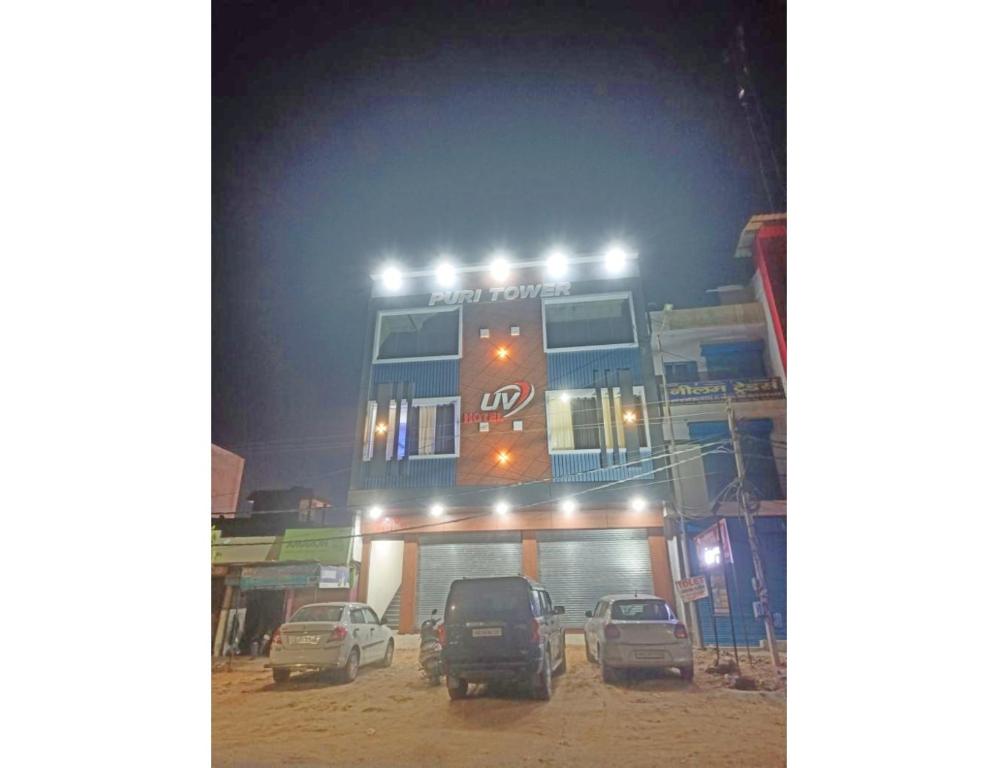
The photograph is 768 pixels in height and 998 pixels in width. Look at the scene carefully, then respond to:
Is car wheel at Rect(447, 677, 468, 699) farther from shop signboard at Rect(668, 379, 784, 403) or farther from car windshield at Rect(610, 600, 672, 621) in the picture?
shop signboard at Rect(668, 379, 784, 403)

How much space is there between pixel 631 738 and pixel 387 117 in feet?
16.1

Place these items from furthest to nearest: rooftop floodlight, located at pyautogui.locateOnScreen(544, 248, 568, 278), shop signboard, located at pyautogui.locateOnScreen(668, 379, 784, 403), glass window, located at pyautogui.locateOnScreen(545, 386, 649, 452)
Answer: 1. rooftop floodlight, located at pyautogui.locateOnScreen(544, 248, 568, 278)
2. shop signboard, located at pyautogui.locateOnScreen(668, 379, 784, 403)
3. glass window, located at pyautogui.locateOnScreen(545, 386, 649, 452)

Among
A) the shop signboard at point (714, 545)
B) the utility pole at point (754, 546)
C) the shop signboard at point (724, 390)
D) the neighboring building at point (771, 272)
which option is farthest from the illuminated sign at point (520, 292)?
the shop signboard at point (714, 545)

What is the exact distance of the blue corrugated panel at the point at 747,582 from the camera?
3701mm

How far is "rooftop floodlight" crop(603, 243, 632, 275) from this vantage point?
4.61 m

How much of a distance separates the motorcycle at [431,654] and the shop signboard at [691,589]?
68.0 inches

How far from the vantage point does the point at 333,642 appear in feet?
12.7

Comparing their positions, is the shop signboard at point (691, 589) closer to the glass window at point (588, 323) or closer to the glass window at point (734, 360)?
the glass window at point (734, 360)

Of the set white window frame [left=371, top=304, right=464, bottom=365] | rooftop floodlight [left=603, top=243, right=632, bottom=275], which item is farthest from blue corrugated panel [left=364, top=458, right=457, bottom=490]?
rooftop floodlight [left=603, top=243, right=632, bottom=275]

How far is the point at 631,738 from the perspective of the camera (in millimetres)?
3240

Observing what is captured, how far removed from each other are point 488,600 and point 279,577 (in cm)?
169

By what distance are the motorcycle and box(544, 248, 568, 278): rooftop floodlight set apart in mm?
2895
